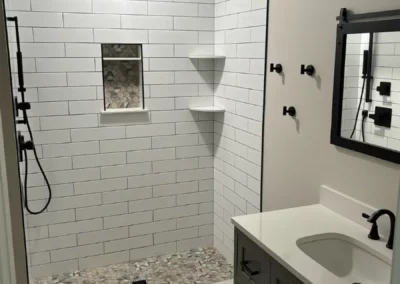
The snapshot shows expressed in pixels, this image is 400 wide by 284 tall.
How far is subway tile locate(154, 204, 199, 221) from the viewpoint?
3375 mm

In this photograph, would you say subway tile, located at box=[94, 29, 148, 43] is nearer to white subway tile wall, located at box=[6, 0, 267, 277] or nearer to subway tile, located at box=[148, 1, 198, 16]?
white subway tile wall, located at box=[6, 0, 267, 277]

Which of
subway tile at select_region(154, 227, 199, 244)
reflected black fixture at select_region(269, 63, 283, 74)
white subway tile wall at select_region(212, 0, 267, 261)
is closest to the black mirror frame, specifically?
reflected black fixture at select_region(269, 63, 283, 74)

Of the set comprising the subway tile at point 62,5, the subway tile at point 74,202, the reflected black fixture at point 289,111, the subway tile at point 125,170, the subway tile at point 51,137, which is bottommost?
the subway tile at point 74,202

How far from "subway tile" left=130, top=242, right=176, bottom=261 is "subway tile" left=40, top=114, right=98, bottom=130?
3.65 feet

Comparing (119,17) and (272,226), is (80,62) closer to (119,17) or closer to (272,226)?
(119,17)

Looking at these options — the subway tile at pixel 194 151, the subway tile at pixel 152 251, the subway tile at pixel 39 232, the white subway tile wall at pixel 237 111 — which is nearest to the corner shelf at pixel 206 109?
the white subway tile wall at pixel 237 111

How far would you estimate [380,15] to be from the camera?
1.67 metres

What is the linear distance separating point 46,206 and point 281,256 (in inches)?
76.4

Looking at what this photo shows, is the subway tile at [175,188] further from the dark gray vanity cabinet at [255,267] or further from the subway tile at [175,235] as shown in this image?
the dark gray vanity cabinet at [255,267]

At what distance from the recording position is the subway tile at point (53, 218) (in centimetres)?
300

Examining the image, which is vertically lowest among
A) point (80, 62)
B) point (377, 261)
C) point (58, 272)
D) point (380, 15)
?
point (58, 272)

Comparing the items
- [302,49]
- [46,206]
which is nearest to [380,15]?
[302,49]

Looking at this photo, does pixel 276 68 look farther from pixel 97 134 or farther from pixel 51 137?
pixel 51 137

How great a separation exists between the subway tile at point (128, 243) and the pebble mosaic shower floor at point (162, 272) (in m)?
0.13
